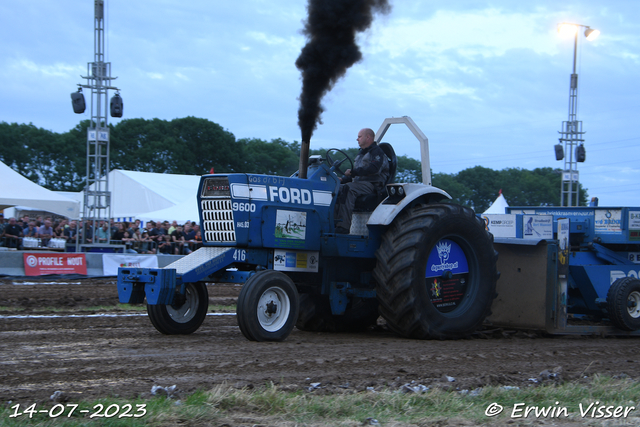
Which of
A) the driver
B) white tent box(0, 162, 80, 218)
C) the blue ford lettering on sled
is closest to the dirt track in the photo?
the blue ford lettering on sled

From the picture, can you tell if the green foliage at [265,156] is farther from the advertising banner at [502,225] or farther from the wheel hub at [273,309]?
the wheel hub at [273,309]

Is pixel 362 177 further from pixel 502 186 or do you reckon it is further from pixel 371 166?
pixel 502 186

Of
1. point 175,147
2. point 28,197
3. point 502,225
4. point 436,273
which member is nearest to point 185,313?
point 436,273

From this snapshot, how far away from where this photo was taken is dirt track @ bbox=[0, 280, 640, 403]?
4.93 meters

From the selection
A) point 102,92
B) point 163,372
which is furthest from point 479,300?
point 102,92

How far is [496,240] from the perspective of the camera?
9.08 metres

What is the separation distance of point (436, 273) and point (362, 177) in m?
1.43

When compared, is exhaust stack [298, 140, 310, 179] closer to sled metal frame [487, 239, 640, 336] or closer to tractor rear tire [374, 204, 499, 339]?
tractor rear tire [374, 204, 499, 339]

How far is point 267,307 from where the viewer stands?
7.03m

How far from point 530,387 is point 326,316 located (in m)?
3.93

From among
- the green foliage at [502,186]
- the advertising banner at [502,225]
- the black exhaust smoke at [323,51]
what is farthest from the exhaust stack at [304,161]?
the green foliage at [502,186]

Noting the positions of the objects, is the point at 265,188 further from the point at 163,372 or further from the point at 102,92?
the point at 102,92

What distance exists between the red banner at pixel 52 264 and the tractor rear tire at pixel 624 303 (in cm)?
1342

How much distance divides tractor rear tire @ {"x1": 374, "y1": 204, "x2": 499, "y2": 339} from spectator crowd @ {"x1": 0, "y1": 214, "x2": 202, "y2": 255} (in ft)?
39.5
